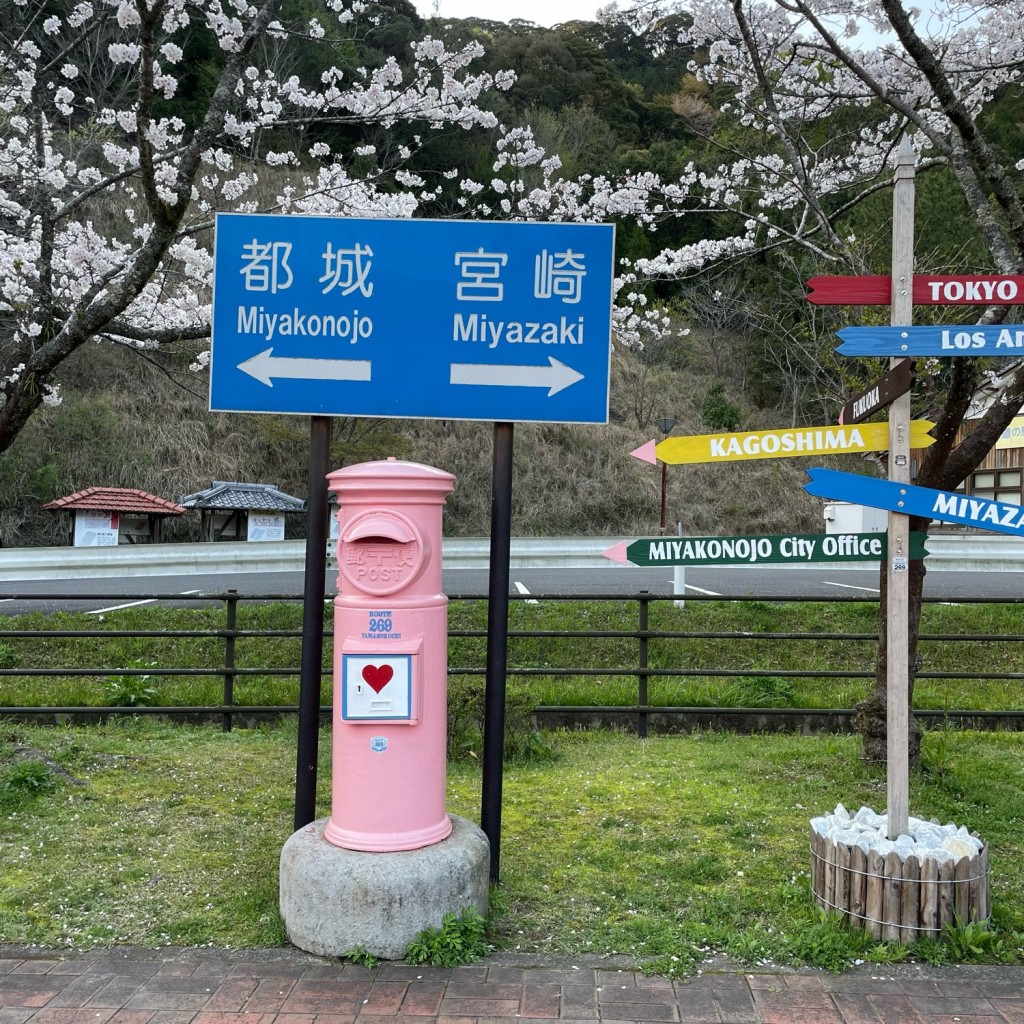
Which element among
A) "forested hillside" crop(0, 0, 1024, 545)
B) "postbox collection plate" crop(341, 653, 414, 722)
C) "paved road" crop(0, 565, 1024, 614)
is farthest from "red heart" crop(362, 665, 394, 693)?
"forested hillside" crop(0, 0, 1024, 545)

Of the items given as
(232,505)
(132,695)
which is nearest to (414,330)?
(132,695)

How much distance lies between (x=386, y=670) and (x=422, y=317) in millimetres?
1586

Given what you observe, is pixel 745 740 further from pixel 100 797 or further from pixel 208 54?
pixel 208 54

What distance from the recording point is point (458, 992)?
324 cm

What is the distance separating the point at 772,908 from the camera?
12.8ft

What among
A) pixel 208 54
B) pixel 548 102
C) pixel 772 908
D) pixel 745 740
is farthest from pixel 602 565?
pixel 208 54

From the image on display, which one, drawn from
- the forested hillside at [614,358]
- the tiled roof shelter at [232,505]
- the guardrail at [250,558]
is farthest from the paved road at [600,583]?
the tiled roof shelter at [232,505]

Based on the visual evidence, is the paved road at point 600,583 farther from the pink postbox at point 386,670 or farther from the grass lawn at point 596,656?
the pink postbox at point 386,670

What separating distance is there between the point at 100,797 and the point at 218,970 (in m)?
2.32

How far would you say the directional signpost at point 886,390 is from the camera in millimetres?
3797

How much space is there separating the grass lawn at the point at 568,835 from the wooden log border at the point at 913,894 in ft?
0.27

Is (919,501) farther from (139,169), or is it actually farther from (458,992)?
(139,169)

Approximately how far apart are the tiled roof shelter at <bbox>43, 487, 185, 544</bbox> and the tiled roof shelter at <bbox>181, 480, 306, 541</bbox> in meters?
0.72

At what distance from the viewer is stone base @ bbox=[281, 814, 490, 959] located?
351 cm
